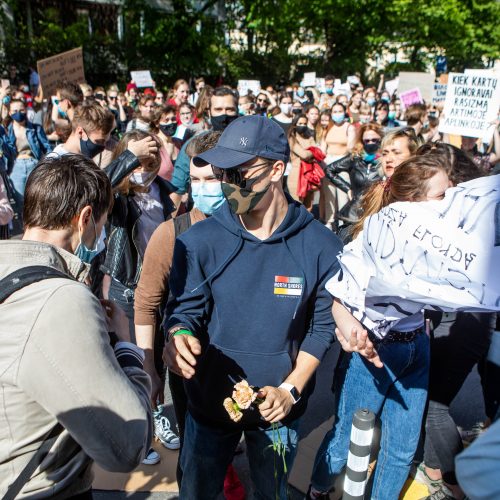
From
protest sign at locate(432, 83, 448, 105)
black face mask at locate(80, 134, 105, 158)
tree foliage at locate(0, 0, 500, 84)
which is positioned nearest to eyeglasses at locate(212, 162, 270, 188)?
black face mask at locate(80, 134, 105, 158)

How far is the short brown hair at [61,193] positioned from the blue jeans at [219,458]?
1.07 metres

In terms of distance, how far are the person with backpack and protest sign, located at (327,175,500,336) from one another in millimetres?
884

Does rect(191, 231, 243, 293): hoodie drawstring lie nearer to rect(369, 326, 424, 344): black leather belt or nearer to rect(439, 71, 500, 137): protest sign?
rect(369, 326, 424, 344): black leather belt

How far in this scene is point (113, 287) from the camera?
3568mm

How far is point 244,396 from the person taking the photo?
6.59ft

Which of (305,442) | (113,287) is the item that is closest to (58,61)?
(113,287)

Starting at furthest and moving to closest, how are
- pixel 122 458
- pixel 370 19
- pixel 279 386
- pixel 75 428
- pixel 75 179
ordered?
1. pixel 370 19
2. pixel 279 386
3. pixel 75 179
4. pixel 122 458
5. pixel 75 428

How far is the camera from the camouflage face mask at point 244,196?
2.26m

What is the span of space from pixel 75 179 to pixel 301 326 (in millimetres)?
1118

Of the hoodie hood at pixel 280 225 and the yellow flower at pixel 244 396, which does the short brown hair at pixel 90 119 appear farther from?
the yellow flower at pixel 244 396

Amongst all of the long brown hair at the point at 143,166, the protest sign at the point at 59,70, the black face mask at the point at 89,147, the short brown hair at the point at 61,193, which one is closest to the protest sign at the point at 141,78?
the protest sign at the point at 59,70

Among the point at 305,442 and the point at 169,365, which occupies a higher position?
the point at 169,365

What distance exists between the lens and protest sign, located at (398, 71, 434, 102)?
1611 centimetres

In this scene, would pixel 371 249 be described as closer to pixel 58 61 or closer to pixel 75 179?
pixel 75 179
